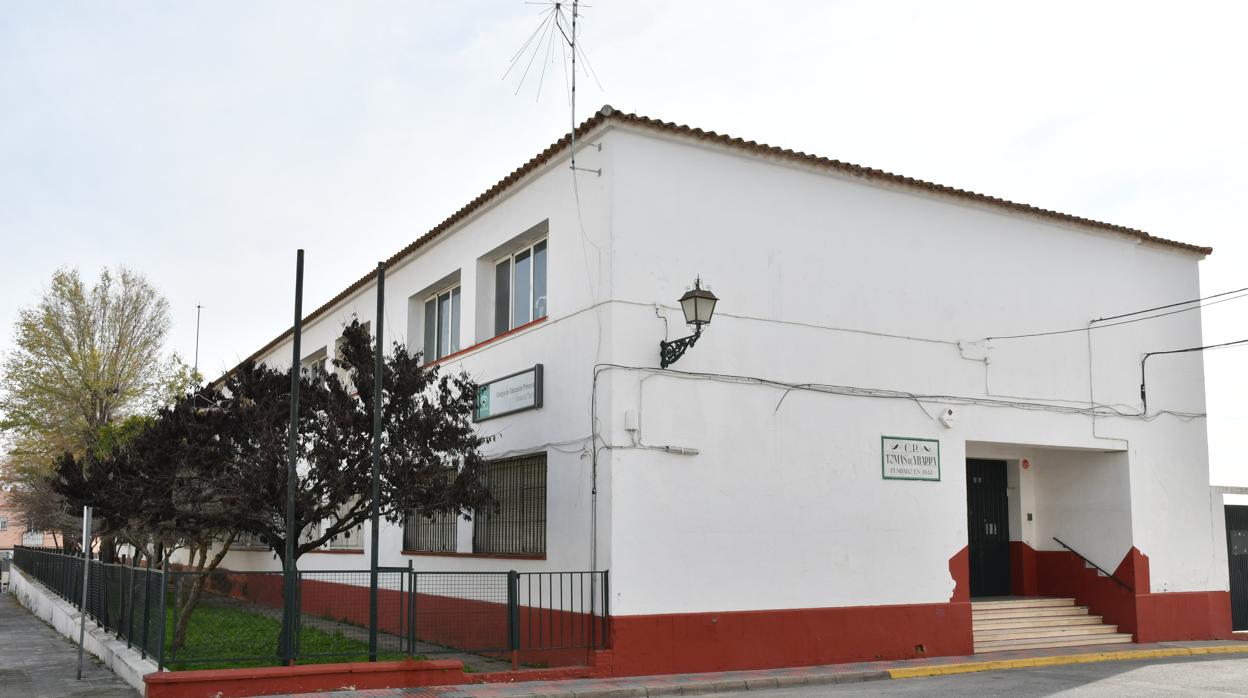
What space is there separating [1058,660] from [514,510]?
7.52 meters

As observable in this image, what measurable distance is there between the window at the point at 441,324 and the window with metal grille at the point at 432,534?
273 centimetres

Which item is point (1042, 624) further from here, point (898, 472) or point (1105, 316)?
point (1105, 316)

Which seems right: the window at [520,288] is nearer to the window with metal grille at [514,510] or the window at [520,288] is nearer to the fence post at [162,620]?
the window with metal grille at [514,510]

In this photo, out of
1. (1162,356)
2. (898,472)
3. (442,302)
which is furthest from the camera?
(442,302)

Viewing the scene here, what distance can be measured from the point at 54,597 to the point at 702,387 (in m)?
16.7

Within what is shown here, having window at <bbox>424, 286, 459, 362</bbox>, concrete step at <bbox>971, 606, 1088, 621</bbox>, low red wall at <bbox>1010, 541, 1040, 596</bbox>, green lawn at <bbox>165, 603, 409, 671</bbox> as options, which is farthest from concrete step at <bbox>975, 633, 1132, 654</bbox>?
window at <bbox>424, 286, 459, 362</bbox>

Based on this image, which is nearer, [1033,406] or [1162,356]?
Result: [1033,406]

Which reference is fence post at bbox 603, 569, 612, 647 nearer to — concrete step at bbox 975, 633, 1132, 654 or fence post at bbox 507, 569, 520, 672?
fence post at bbox 507, 569, 520, 672

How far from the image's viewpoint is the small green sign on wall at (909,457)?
14.4 metres

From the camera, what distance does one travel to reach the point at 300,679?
10.9m

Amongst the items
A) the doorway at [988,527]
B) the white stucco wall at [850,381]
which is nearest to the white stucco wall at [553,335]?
the white stucco wall at [850,381]

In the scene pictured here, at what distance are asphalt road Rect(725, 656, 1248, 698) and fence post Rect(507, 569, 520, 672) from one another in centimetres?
269

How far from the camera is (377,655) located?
1221 centimetres

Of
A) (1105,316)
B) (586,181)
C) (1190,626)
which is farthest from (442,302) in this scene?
(1190,626)
